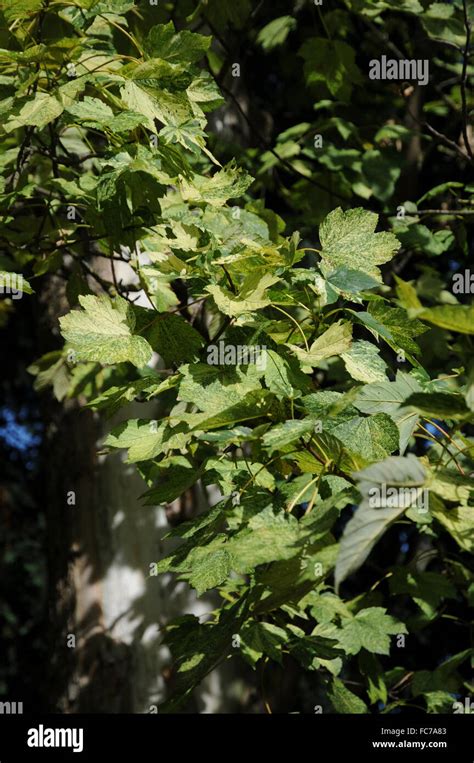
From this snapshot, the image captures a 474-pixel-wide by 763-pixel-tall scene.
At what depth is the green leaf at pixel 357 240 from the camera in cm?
141

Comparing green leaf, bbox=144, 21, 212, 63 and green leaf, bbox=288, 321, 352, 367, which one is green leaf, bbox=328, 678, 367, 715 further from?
green leaf, bbox=144, 21, 212, 63

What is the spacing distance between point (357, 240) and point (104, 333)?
47 cm

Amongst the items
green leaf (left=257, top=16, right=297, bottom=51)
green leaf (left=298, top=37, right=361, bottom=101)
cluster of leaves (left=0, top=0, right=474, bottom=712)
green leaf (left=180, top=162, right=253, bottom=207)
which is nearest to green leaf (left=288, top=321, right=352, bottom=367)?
cluster of leaves (left=0, top=0, right=474, bottom=712)

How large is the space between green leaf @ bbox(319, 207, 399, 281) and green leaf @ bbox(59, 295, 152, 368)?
0.36 metres

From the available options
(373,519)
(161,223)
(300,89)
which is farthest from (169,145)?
(300,89)

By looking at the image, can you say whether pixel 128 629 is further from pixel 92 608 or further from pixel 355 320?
pixel 355 320

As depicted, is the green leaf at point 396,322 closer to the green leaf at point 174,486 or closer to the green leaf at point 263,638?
the green leaf at point 174,486

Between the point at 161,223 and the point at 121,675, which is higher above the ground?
the point at 161,223

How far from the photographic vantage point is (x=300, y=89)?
12.1ft

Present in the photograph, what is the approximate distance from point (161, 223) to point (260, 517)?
29.9 inches

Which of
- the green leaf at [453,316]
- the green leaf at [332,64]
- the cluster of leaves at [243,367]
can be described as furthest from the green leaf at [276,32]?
the green leaf at [453,316]

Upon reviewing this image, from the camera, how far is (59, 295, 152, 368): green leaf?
135 cm

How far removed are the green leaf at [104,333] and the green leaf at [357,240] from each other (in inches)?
14.3

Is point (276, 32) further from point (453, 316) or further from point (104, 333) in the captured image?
point (453, 316)
